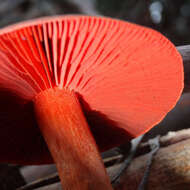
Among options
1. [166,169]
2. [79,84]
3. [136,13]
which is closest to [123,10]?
[136,13]

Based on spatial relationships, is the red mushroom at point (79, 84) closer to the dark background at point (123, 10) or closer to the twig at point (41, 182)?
the twig at point (41, 182)

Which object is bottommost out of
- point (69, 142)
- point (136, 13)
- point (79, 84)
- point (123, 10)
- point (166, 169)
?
point (166, 169)

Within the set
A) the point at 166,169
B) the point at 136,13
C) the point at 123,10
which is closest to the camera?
the point at 166,169

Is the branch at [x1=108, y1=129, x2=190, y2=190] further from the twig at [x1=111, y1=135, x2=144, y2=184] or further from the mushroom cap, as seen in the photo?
the mushroom cap

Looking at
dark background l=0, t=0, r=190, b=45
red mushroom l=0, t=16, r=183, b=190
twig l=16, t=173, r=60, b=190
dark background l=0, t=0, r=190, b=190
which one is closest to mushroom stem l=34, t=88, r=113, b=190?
red mushroom l=0, t=16, r=183, b=190

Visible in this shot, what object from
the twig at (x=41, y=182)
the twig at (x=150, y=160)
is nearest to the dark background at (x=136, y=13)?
the twig at (x=41, y=182)

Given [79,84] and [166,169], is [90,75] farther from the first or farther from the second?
[166,169]

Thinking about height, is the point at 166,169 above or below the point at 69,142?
below

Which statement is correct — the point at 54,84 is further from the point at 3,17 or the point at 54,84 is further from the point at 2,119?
the point at 3,17
